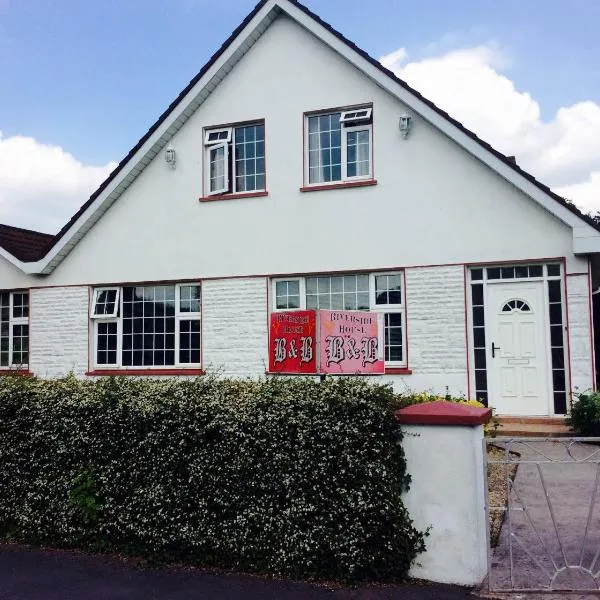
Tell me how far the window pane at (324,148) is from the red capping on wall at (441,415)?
8.00 m

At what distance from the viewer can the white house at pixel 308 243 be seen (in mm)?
11367

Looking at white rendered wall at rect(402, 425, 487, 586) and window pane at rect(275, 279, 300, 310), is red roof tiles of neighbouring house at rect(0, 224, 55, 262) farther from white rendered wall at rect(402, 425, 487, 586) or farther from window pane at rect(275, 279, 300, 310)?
white rendered wall at rect(402, 425, 487, 586)

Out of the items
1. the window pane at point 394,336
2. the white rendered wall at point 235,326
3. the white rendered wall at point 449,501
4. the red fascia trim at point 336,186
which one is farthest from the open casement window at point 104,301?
the white rendered wall at point 449,501

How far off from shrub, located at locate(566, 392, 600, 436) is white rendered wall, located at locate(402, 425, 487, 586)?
5601mm

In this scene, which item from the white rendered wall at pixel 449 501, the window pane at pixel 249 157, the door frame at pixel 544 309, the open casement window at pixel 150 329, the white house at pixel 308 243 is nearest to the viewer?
the white rendered wall at pixel 449 501

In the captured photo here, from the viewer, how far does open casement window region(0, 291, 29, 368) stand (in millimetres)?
15453

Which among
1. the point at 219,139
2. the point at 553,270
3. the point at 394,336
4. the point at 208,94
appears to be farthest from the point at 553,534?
the point at 208,94

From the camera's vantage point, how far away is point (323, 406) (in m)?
5.40

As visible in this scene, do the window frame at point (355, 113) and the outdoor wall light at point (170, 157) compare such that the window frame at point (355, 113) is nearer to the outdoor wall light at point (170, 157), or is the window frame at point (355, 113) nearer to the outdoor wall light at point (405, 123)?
the outdoor wall light at point (405, 123)

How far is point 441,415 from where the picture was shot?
521cm

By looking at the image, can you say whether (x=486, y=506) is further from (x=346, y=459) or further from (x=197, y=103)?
(x=197, y=103)

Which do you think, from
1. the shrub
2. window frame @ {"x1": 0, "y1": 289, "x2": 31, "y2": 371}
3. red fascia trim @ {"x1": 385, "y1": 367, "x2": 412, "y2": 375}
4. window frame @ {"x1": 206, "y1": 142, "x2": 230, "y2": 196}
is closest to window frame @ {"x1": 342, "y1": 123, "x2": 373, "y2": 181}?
window frame @ {"x1": 206, "y1": 142, "x2": 230, "y2": 196}

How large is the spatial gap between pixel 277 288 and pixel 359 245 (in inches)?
71.8

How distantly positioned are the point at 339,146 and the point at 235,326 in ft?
12.7
